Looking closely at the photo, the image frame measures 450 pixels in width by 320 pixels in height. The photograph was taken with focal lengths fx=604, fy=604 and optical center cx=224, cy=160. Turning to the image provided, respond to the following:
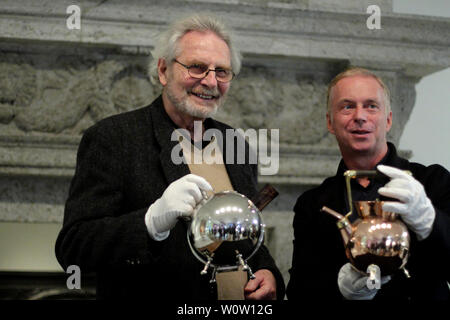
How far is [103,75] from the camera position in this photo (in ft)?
8.67

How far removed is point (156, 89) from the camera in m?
2.68

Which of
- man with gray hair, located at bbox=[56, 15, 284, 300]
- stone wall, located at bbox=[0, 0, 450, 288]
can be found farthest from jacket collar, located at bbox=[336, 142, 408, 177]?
stone wall, located at bbox=[0, 0, 450, 288]

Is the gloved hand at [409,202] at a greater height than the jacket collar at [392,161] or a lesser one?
lesser

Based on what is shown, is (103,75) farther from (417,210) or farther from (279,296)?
(417,210)

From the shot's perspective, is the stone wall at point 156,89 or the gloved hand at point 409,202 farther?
the stone wall at point 156,89

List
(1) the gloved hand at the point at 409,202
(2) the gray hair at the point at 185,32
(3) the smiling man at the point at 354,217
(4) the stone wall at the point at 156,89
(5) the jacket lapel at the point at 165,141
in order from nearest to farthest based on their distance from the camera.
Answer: (1) the gloved hand at the point at 409,202, (3) the smiling man at the point at 354,217, (5) the jacket lapel at the point at 165,141, (2) the gray hair at the point at 185,32, (4) the stone wall at the point at 156,89

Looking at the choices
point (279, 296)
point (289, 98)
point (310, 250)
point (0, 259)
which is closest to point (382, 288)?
point (310, 250)

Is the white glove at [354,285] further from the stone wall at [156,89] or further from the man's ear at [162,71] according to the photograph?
the stone wall at [156,89]

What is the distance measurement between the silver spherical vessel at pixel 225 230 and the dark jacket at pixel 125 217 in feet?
0.58

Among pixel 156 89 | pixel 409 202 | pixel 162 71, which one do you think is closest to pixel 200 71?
pixel 162 71

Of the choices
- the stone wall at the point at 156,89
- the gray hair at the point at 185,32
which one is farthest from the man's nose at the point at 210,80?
the stone wall at the point at 156,89

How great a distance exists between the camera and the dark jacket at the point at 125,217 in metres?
1.33

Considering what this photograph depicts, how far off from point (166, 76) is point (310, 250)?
1.97 feet

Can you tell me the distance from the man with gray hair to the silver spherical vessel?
0.17 feet
